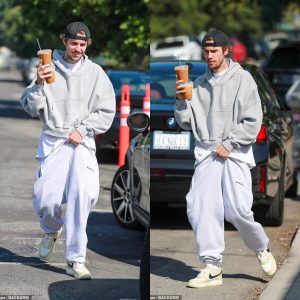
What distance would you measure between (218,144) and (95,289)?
1160 mm

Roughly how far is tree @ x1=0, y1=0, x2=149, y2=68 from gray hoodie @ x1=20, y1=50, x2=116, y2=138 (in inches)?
170

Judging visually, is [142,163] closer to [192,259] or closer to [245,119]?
[192,259]

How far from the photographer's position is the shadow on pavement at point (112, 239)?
6.46 meters

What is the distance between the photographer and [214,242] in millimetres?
6176

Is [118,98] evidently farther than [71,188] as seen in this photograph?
Yes

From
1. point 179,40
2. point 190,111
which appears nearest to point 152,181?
point 190,111

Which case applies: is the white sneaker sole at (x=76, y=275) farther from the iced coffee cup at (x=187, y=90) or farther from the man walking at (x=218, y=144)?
the iced coffee cup at (x=187, y=90)

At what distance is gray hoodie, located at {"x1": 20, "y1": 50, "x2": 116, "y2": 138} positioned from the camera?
5.59 m

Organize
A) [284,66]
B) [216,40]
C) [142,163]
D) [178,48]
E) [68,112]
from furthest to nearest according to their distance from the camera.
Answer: [178,48] < [284,66] < [142,163] < [216,40] < [68,112]

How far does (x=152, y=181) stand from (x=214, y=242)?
2.51 meters

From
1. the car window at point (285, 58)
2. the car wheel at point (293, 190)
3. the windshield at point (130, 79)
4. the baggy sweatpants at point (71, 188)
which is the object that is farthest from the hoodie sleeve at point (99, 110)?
the car window at point (285, 58)

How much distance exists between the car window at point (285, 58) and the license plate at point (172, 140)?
12325 millimetres

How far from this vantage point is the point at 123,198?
7992mm

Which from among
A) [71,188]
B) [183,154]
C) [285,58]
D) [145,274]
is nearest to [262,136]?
[183,154]
